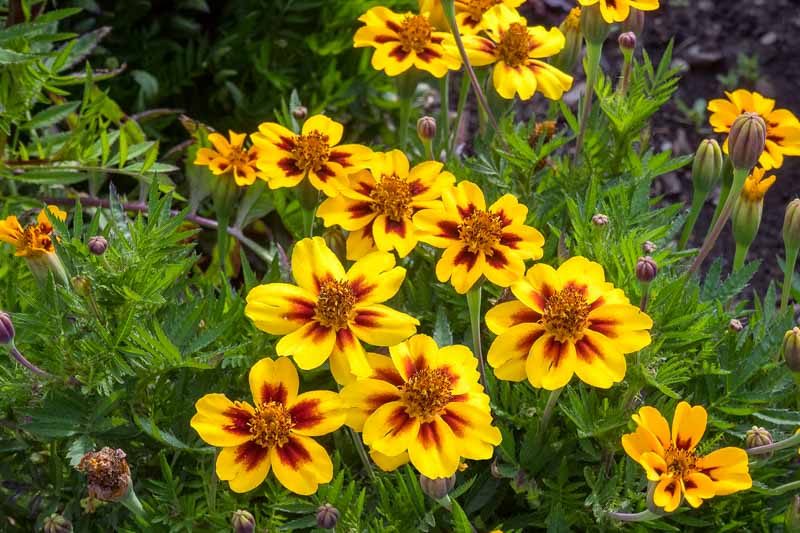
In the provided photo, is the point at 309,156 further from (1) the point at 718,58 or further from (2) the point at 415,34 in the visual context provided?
(1) the point at 718,58

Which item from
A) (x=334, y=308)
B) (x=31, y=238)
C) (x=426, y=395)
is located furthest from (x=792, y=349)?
(x=31, y=238)

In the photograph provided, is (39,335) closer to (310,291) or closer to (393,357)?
(310,291)

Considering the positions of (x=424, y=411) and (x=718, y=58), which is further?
(x=718, y=58)

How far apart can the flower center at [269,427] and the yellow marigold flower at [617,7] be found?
29.2 inches

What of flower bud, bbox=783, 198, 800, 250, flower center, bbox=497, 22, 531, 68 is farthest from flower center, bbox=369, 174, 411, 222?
flower bud, bbox=783, 198, 800, 250

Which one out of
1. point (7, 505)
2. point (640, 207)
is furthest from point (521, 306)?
point (7, 505)

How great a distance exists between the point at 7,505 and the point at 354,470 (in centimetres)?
53

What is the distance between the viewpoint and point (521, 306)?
121 cm

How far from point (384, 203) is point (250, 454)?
0.43 m

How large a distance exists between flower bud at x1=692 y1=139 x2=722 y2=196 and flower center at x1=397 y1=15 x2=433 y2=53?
1.63 feet

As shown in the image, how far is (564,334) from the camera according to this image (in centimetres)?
115

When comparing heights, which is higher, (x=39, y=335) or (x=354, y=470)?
(x=39, y=335)

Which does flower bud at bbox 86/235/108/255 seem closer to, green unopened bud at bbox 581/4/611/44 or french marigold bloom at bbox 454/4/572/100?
french marigold bloom at bbox 454/4/572/100

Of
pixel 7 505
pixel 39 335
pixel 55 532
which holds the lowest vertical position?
pixel 7 505
